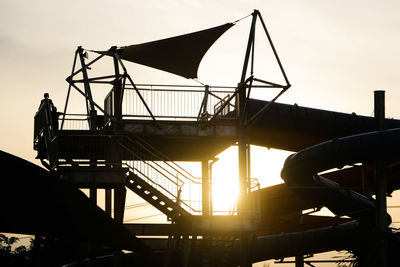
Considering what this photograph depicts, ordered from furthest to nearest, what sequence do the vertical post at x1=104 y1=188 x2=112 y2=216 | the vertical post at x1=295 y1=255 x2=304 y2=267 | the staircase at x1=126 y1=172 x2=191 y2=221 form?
the vertical post at x1=295 y1=255 x2=304 y2=267 → the vertical post at x1=104 y1=188 x2=112 y2=216 → the staircase at x1=126 y1=172 x2=191 y2=221

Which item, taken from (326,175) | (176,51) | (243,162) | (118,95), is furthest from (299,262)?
(118,95)

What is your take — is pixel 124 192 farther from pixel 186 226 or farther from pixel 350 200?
pixel 350 200

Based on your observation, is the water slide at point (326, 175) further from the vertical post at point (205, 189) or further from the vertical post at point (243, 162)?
the vertical post at point (205, 189)

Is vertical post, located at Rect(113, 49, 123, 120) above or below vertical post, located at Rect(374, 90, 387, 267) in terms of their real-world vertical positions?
above

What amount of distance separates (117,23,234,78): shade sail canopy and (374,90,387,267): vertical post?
25.6 ft

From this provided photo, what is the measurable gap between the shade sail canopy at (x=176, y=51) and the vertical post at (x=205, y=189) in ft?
16.4

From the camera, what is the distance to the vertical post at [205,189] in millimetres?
31781

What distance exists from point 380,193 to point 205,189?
8075 mm

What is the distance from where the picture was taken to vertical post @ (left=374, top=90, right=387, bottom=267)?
32.1 metres

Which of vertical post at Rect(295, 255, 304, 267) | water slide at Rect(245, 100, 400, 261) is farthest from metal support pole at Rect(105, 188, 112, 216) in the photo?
vertical post at Rect(295, 255, 304, 267)

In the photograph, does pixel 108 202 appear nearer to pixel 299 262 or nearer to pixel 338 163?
pixel 338 163

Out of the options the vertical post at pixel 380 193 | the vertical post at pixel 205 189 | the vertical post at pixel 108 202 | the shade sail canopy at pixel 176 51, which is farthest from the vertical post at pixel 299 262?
the shade sail canopy at pixel 176 51

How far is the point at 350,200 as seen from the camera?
36.0 m

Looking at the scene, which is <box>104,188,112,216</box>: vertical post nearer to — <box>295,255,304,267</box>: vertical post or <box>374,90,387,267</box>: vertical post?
<box>295,255,304,267</box>: vertical post
